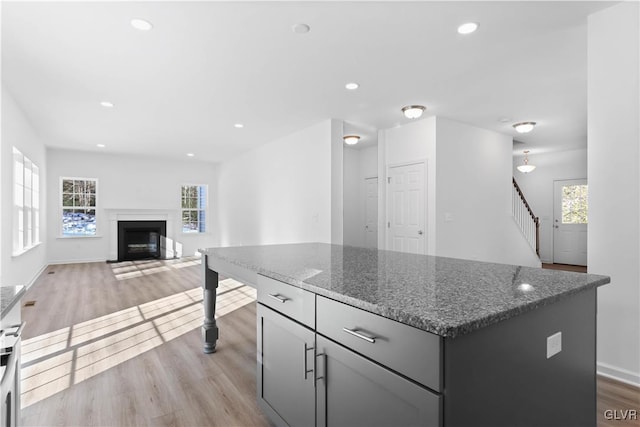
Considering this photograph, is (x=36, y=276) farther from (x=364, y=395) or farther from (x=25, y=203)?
(x=364, y=395)

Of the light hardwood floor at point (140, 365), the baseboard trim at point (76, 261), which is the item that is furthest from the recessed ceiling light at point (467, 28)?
the baseboard trim at point (76, 261)

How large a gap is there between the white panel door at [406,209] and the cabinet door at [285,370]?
3.86 m

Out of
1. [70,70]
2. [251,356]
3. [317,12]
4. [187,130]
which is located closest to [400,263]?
[251,356]

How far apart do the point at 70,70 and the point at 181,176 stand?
6.15m

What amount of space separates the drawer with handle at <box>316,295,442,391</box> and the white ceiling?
2133 millimetres

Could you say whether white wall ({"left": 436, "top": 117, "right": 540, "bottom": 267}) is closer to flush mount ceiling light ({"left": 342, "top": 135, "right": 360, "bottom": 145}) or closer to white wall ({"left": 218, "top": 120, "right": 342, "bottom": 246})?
white wall ({"left": 218, "top": 120, "right": 342, "bottom": 246})

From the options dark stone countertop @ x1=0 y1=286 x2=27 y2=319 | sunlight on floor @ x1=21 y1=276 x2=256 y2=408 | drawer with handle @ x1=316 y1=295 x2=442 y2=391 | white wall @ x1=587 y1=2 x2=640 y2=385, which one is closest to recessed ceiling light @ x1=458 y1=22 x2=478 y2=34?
white wall @ x1=587 y1=2 x2=640 y2=385

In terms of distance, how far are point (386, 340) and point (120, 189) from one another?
924 cm

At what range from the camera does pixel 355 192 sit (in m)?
8.00

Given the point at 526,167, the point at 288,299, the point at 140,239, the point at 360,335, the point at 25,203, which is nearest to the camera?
the point at 360,335

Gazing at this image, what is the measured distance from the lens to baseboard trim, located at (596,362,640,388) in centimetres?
228

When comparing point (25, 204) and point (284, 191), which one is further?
point (284, 191)

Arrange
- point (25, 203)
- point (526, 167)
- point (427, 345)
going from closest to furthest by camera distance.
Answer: point (427, 345)
point (25, 203)
point (526, 167)

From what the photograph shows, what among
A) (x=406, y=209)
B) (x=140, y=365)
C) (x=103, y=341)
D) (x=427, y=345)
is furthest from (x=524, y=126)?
(x=103, y=341)
